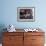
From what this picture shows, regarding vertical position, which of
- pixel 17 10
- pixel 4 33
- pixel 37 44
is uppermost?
pixel 17 10

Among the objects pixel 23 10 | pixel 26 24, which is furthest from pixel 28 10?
pixel 26 24

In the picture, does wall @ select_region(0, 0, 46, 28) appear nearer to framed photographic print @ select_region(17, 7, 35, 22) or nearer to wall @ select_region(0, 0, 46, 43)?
wall @ select_region(0, 0, 46, 43)

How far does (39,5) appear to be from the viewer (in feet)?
15.2

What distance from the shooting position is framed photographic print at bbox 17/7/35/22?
15.2 feet

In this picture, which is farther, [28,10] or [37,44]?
[28,10]

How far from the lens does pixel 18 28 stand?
15.4ft

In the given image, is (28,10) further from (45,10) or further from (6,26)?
(6,26)

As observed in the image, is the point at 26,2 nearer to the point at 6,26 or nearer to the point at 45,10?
the point at 45,10

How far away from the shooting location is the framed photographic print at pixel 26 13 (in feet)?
15.2

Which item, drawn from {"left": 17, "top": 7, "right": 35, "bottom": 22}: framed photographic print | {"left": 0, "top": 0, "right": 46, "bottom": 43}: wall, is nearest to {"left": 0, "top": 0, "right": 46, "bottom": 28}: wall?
{"left": 0, "top": 0, "right": 46, "bottom": 43}: wall

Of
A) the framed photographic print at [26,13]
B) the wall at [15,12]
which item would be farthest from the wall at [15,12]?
the framed photographic print at [26,13]

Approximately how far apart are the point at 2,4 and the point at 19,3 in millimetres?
576

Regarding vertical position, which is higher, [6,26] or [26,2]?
[26,2]

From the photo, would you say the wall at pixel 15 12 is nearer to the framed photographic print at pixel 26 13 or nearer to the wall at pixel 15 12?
the wall at pixel 15 12
